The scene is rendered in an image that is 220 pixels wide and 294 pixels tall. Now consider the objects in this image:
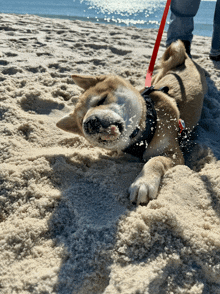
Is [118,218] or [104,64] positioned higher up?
[104,64]

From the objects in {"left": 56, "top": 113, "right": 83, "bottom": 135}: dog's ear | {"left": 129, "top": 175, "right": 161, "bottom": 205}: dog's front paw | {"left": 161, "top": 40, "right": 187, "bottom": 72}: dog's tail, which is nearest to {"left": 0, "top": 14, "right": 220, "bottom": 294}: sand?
{"left": 129, "top": 175, "right": 161, "bottom": 205}: dog's front paw

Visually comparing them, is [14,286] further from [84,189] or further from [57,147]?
[57,147]

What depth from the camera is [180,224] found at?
136 centimetres

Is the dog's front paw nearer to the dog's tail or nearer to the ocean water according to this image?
the dog's tail

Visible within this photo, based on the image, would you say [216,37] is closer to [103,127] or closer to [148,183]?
[103,127]

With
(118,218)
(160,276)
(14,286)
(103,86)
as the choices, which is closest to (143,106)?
(103,86)

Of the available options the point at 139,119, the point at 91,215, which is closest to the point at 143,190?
the point at 91,215

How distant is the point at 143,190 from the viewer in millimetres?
1596

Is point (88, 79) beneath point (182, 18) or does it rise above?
beneath

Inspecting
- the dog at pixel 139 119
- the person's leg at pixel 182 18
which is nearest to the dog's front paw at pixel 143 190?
the dog at pixel 139 119

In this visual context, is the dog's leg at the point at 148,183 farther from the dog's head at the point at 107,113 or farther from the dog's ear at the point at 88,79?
the dog's ear at the point at 88,79

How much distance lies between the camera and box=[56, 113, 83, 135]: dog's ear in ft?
7.53

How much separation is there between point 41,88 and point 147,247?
2.57 m

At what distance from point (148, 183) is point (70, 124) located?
3.39ft
